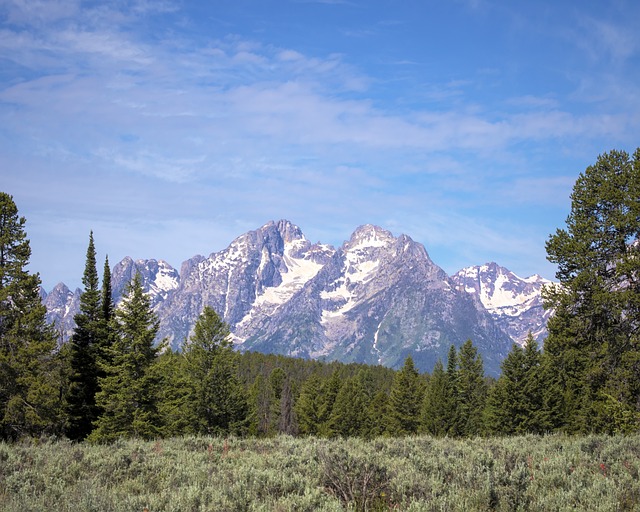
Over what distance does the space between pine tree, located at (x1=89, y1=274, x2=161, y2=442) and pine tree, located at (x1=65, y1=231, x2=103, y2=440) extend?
7.07m

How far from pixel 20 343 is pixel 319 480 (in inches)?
1184

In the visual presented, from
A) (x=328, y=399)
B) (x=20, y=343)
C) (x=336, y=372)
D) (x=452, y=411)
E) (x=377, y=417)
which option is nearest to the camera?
(x=20, y=343)

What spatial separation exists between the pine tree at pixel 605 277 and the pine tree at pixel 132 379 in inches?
1134

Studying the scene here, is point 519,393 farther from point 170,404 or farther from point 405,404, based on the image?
point 170,404

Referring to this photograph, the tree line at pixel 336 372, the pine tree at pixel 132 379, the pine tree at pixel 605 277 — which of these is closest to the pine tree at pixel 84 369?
the tree line at pixel 336 372

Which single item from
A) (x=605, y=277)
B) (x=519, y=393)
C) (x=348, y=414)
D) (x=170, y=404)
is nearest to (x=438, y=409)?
(x=519, y=393)

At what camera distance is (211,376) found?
134ft

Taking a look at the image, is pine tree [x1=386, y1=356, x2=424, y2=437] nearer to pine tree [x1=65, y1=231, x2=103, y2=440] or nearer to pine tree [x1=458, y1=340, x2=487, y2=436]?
pine tree [x1=458, y1=340, x2=487, y2=436]

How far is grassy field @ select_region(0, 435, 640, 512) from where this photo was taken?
23.9 feet

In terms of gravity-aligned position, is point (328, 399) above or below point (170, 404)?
below

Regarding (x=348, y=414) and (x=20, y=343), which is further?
(x=348, y=414)

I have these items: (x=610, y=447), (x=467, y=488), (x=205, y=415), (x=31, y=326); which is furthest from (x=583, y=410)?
(x=31, y=326)

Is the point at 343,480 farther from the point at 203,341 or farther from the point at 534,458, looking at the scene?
the point at 203,341

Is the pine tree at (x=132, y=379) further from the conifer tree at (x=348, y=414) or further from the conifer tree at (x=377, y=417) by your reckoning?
the conifer tree at (x=377, y=417)
